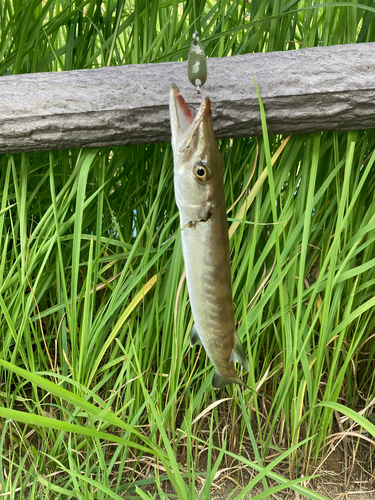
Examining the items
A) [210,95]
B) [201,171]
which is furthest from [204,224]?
[210,95]

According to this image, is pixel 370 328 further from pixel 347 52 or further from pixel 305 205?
pixel 347 52

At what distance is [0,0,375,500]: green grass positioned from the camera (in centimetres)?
109

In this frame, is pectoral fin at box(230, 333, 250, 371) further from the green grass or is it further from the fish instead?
the green grass

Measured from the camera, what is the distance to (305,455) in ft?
4.32

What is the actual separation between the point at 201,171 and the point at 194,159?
23 millimetres

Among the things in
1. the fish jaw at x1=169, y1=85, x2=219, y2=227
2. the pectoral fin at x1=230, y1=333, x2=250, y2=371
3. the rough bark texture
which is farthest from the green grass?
the fish jaw at x1=169, y1=85, x2=219, y2=227

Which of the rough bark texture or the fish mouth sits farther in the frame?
the rough bark texture

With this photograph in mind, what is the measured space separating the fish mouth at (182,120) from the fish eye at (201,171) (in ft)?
0.11

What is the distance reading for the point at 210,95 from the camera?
0.96 m

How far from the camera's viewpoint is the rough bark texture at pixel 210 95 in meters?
0.97

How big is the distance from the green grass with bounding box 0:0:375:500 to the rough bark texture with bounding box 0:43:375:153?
0.31 ft

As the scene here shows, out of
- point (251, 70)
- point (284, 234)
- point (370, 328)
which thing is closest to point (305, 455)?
point (370, 328)

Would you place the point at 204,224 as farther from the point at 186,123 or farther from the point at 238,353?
the point at 238,353

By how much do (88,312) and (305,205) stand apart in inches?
26.7
